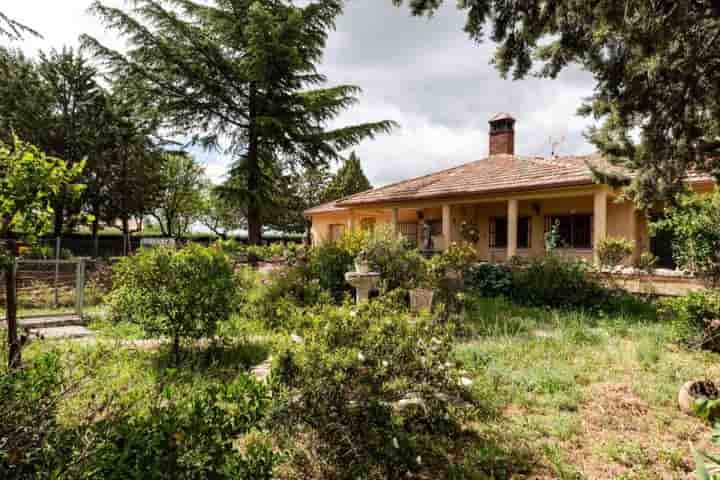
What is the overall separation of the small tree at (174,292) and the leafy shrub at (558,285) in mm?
7292

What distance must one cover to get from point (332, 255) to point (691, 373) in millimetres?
7524

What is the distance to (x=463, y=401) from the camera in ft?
11.4

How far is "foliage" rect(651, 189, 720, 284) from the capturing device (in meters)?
6.48

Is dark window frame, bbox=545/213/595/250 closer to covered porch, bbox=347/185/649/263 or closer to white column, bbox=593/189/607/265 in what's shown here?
covered porch, bbox=347/185/649/263

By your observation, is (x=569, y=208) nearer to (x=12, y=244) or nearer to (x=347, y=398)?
(x=347, y=398)

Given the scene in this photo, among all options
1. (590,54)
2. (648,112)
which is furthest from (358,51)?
(648,112)

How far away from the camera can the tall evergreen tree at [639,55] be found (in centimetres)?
465

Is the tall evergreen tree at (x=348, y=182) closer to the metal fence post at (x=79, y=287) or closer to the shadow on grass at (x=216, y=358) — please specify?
the metal fence post at (x=79, y=287)

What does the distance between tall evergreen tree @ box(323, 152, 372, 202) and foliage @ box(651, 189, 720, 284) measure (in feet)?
105

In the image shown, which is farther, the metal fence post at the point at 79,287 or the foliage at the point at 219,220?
the foliage at the point at 219,220

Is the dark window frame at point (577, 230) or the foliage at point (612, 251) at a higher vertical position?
the dark window frame at point (577, 230)

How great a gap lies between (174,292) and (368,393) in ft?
11.3

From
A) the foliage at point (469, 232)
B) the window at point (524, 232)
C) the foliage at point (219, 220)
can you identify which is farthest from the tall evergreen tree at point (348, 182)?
the window at point (524, 232)

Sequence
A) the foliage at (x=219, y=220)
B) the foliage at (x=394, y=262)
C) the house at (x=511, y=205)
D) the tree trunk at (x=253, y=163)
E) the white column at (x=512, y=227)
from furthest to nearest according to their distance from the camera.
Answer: the foliage at (x=219, y=220) → the tree trunk at (x=253, y=163) → the white column at (x=512, y=227) → the house at (x=511, y=205) → the foliage at (x=394, y=262)
